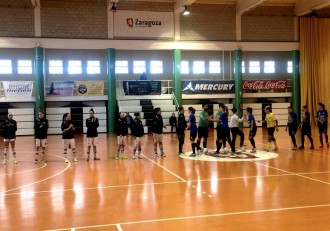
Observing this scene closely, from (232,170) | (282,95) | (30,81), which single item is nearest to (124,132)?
(232,170)

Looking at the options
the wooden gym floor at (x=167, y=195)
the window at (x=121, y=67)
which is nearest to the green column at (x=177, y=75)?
the window at (x=121, y=67)

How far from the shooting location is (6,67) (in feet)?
94.0

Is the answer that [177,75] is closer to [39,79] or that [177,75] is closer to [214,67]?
[214,67]

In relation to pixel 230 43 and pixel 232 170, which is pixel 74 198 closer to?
pixel 232 170

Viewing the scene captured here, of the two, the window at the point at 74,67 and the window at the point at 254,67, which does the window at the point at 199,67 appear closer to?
the window at the point at 254,67

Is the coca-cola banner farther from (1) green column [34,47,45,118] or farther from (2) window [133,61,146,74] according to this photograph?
(1) green column [34,47,45,118]

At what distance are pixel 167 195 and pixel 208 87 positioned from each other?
23.0 m

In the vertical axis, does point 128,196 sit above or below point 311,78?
below

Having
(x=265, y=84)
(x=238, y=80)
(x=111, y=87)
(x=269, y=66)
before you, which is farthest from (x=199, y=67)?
(x=111, y=87)

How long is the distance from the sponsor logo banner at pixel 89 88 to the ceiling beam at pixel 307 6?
1661 centimetres

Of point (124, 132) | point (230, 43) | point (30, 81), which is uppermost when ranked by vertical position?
point (230, 43)

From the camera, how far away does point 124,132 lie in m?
14.3

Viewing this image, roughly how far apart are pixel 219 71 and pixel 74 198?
2597 cm

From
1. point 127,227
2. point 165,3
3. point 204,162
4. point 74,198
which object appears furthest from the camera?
point 165,3
